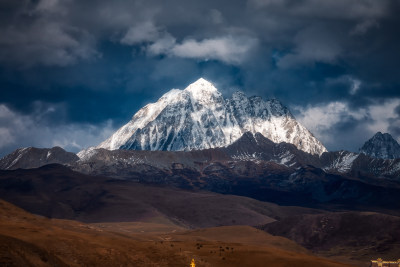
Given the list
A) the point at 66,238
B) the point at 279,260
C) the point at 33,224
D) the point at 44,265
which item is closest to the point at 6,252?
the point at 44,265

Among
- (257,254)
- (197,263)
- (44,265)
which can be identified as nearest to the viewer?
(44,265)

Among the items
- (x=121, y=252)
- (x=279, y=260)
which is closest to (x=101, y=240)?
(x=121, y=252)

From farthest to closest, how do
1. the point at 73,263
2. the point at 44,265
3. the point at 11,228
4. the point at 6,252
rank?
the point at 11,228, the point at 73,263, the point at 44,265, the point at 6,252

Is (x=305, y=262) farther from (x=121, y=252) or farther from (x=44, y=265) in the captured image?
(x=44, y=265)

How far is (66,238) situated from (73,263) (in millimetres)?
10844

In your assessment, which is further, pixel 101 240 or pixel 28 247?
pixel 101 240

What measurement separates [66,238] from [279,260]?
40.5 meters

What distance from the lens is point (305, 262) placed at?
109250mm

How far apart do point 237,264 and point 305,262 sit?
42.7 feet

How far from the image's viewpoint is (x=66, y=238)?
100 metres

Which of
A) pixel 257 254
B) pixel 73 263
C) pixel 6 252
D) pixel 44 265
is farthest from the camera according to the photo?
pixel 257 254

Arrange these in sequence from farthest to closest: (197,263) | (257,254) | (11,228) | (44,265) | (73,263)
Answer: (257,254), (197,263), (11,228), (73,263), (44,265)

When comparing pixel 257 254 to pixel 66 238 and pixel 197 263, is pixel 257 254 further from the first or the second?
pixel 66 238

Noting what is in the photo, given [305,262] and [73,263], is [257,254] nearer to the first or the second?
[305,262]
